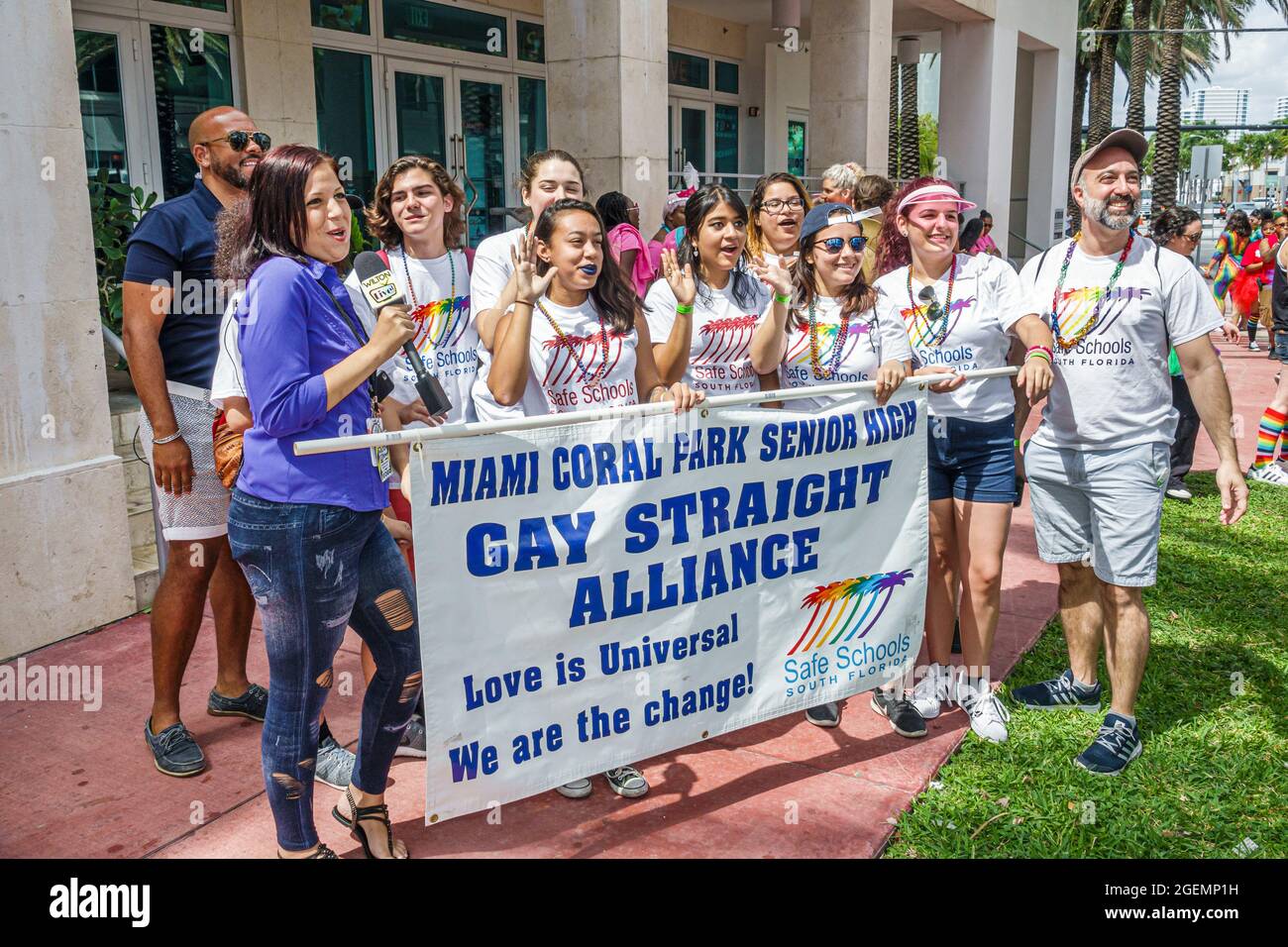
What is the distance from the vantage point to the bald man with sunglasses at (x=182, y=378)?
155 inches

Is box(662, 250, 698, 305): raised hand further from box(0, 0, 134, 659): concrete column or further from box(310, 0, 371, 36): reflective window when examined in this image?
box(310, 0, 371, 36): reflective window

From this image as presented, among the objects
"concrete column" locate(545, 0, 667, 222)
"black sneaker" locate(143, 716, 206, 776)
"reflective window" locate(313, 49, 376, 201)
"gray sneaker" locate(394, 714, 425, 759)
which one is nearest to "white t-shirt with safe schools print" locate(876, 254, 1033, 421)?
"gray sneaker" locate(394, 714, 425, 759)

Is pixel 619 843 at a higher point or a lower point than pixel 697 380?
lower

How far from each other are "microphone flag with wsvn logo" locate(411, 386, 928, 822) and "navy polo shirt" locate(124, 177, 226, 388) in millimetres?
1436

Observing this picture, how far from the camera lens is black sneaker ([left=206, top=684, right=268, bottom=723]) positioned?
14.6 feet

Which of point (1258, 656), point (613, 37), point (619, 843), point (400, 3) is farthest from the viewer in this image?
point (400, 3)

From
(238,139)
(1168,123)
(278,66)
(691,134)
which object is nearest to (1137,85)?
(1168,123)

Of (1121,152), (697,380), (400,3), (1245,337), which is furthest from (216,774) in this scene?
(1245,337)

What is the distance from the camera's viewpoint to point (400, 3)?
11.5 meters

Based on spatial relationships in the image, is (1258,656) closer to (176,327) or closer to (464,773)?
(464,773)

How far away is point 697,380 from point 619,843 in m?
1.70

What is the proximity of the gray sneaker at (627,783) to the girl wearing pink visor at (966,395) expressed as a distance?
4.05ft

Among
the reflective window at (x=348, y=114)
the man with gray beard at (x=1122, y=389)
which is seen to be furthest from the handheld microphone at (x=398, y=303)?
the reflective window at (x=348, y=114)

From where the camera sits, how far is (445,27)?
39.5 ft
